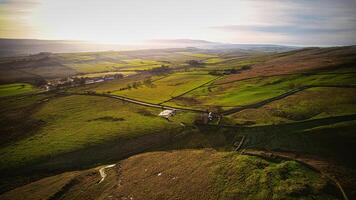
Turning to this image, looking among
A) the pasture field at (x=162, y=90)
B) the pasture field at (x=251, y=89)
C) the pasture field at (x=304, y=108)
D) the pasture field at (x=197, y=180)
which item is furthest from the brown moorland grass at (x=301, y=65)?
the pasture field at (x=197, y=180)

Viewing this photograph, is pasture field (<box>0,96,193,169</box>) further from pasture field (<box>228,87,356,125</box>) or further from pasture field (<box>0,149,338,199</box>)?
pasture field (<box>228,87,356,125</box>)

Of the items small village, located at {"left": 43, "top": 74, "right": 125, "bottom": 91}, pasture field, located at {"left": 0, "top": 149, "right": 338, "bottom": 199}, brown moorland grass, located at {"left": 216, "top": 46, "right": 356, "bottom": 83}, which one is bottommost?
pasture field, located at {"left": 0, "top": 149, "right": 338, "bottom": 199}

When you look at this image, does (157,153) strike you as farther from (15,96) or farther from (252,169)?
(15,96)

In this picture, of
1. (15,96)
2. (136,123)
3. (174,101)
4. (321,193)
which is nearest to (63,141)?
(136,123)

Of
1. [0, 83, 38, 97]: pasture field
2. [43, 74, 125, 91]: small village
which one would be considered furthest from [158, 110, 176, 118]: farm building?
[0, 83, 38, 97]: pasture field

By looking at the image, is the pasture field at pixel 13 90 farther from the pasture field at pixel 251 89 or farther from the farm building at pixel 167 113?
the farm building at pixel 167 113

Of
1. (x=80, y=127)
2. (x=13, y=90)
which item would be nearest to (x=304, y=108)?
(x=80, y=127)

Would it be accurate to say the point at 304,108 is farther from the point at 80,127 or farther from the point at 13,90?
the point at 13,90
